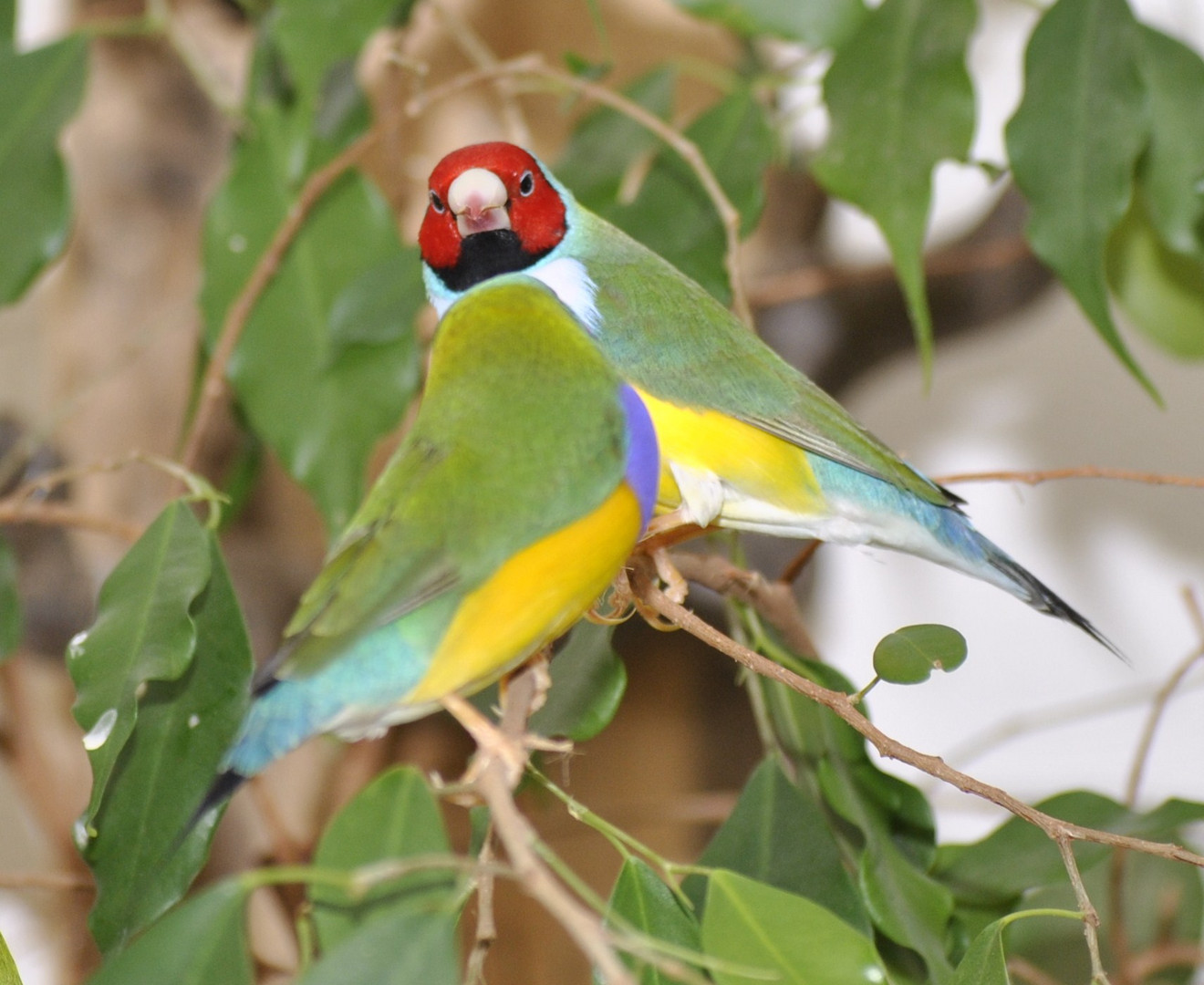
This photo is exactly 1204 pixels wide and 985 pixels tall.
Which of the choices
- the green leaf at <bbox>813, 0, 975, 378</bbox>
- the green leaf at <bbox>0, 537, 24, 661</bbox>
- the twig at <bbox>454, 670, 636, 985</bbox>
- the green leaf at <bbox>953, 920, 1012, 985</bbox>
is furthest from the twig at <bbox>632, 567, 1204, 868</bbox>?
the green leaf at <bbox>0, 537, 24, 661</bbox>

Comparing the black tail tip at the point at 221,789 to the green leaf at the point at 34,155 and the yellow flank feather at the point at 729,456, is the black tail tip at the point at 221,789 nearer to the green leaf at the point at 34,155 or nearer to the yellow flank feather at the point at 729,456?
the yellow flank feather at the point at 729,456

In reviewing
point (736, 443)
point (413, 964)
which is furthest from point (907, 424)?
point (413, 964)

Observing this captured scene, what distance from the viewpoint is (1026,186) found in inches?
38.7

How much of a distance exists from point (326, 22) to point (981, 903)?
2.86ft

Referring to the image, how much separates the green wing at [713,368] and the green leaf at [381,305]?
28 cm

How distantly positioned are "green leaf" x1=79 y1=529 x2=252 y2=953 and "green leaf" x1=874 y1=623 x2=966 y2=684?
1.29 feet

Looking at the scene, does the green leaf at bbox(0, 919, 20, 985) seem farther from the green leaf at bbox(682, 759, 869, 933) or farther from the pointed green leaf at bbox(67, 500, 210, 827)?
the green leaf at bbox(682, 759, 869, 933)

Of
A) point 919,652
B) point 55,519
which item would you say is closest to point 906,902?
point 919,652

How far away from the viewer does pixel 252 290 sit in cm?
105

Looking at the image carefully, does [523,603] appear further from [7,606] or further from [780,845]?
[7,606]

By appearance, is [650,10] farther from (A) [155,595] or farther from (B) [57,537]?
(A) [155,595]

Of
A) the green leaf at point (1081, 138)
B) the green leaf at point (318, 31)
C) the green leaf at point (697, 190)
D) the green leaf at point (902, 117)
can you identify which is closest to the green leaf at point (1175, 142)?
the green leaf at point (1081, 138)

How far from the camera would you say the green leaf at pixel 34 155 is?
1.05 meters

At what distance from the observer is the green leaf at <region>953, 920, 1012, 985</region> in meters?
0.66
